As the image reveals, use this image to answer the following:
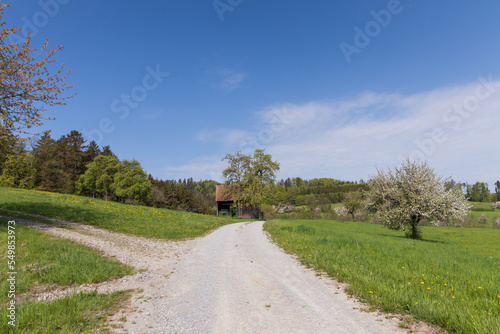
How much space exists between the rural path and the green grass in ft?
1.75

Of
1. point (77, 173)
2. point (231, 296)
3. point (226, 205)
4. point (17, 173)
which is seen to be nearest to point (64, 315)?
point (231, 296)

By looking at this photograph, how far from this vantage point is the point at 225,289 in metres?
7.32

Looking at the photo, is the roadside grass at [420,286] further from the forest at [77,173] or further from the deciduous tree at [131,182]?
the deciduous tree at [131,182]

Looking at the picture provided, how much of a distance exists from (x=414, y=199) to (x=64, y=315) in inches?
1184

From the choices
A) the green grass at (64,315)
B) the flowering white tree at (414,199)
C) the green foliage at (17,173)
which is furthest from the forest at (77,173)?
the green grass at (64,315)

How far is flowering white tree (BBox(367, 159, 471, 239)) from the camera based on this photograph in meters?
25.3

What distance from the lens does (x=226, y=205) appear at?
69.1 metres

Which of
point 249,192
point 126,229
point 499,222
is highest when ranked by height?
point 249,192

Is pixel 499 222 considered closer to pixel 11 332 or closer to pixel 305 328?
pixel 305 328

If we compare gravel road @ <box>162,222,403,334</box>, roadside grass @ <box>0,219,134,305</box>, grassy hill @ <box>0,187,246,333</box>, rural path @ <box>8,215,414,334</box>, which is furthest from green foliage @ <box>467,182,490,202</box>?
grassy hill @ <box>0,187,246,333</box>

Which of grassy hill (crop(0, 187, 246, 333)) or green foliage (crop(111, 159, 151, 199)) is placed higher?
green foliage (crop(111, 159, 151, 199))

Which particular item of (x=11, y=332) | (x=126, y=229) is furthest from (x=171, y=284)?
(x=126, y=229)

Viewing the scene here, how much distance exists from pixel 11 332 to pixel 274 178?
158 feet

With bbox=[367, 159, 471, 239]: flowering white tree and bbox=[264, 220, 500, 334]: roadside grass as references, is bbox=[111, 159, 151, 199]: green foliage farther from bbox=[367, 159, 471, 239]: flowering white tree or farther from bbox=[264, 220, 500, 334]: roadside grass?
bbox=[264, 220, 500, 334]: roadside grass
